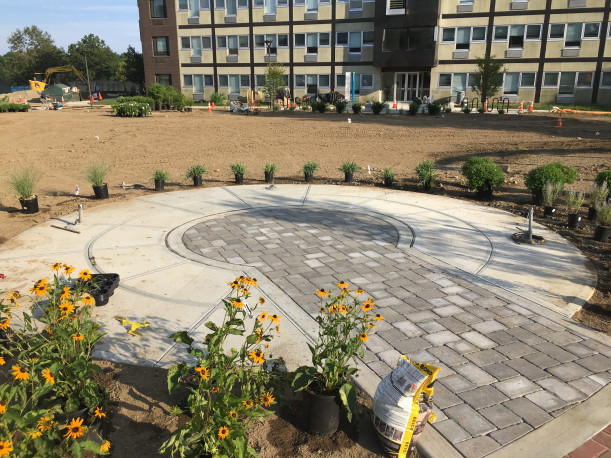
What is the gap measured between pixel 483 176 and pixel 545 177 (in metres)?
1.28

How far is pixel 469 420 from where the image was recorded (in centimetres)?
411

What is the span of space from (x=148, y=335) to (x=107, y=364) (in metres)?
0.61

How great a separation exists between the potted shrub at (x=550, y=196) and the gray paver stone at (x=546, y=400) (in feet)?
21.6

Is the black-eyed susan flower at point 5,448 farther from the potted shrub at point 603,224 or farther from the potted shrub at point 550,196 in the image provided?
the potted shrub at point 550,196

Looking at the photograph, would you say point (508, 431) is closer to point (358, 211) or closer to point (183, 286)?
point (183, 286)

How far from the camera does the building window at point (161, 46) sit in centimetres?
4931

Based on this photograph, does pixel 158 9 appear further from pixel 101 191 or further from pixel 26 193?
pixel 26 193

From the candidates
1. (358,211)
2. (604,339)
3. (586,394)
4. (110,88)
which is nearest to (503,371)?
(586,394)

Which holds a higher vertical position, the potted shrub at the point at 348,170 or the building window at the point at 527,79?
the building window at the point at 527,79

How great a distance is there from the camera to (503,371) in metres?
4.79

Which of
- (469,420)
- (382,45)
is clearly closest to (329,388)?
(469,420)

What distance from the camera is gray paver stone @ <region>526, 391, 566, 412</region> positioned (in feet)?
14.1

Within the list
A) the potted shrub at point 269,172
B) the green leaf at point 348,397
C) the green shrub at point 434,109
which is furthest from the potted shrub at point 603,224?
the green shrub at point 434,109

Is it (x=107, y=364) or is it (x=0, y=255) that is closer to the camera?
(x=107, y=364)
